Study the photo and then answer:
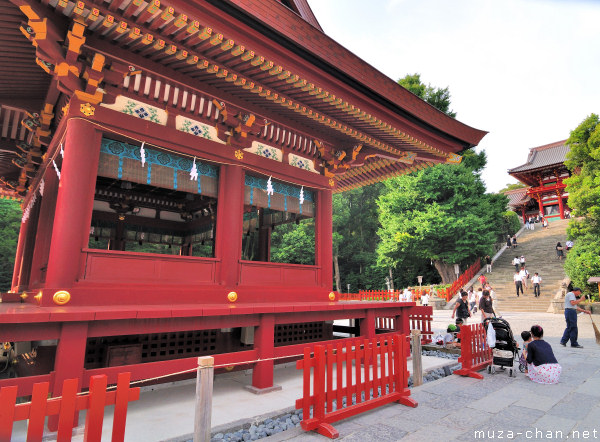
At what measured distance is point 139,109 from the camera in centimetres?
610

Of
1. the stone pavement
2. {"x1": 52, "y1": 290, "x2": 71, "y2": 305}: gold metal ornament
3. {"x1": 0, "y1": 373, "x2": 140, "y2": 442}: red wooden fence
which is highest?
{"x1": 52, "y1": 290, "x2": 71, "y2": 305}: gold metal ornament

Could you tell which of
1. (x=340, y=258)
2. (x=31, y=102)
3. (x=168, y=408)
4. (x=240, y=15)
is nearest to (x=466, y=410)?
(x=168, y=408)

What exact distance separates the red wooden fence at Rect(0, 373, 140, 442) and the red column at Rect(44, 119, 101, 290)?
2916mm

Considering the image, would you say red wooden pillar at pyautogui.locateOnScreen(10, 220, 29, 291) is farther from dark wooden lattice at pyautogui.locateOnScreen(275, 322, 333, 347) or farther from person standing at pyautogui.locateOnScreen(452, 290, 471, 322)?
person standing at pyautogui.locateOnScreen(452, 290, 471, 322)

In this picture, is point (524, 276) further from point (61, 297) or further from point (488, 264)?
point (61, 297)

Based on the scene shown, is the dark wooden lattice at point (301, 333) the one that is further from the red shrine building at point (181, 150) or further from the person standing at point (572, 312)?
the person standing at point (572, 312)

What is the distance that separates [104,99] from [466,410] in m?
7.39

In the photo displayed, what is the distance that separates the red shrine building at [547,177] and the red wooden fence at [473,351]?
4088cm

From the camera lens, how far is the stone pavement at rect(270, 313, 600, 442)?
388 cm

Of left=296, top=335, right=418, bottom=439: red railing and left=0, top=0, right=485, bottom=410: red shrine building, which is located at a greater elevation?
left=0, top=0, right=485, bottom=410: red shrine building

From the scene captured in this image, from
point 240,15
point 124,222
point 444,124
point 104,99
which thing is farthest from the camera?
point 124,222

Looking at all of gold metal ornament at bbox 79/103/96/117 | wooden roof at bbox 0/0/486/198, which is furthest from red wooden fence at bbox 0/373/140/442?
wooden roof at bbox 0/0/486/198

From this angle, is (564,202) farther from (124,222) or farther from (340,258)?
(124,222)

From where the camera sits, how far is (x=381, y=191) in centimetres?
3850
